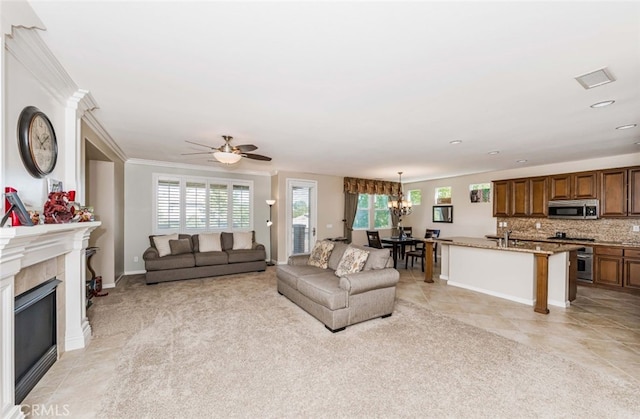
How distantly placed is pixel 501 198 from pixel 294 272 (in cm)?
564

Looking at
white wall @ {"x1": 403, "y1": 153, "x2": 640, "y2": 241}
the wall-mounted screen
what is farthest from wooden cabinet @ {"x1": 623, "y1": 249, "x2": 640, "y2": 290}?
the wall-mounted screen

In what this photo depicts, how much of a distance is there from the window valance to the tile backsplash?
325cm

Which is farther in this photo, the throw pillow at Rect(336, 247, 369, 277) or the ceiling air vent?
the throw pillow at Rect(336, 247, 369, 277)

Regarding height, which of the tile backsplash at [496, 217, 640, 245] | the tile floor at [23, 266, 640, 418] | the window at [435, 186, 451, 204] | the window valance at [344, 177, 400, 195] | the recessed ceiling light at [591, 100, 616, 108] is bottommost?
the tile floor at [23, 266, 640, 418]

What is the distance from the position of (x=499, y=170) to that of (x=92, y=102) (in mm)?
8094

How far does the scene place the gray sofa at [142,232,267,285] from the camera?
5.30m

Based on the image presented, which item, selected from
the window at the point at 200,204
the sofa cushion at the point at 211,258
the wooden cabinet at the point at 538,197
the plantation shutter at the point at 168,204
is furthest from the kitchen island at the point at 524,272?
the plantation shutter at the point at 168,204

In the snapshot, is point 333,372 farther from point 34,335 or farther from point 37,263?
point 37,263

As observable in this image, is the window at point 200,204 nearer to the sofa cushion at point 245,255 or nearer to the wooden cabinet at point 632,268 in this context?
the sofa cushion at point 245,255

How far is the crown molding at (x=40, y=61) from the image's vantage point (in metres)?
1.80

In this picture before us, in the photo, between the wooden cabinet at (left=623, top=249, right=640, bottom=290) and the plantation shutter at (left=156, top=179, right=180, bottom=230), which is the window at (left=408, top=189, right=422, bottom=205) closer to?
the wooden cabinet at (left=623, top=249, right=640, bottom=290)

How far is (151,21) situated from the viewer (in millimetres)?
1646

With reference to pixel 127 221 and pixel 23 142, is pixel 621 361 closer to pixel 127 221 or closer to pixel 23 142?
pixel 23 142

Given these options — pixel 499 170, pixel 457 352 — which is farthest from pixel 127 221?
pixel 499 170
